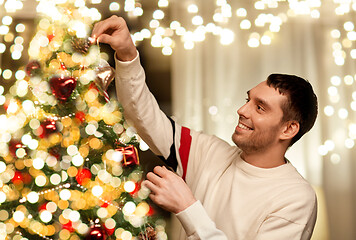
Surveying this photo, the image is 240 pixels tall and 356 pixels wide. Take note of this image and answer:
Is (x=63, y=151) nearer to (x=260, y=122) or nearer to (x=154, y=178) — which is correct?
(x=154, y=178)

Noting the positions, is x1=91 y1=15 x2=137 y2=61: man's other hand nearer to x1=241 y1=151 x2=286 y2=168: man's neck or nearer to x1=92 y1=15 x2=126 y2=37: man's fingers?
x1=92 y1=15 x2=126 y2=37: man's fingers

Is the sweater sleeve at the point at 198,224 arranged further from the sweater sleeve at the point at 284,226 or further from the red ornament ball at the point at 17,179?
the red ornament ball at the point at 17,179

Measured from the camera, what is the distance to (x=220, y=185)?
1362 mm

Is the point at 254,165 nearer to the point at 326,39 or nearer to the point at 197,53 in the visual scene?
the point at 197,53

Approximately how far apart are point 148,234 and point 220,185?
30 cm

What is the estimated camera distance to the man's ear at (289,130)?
140cm

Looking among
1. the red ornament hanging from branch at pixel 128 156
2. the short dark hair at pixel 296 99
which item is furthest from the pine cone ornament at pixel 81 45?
the short dark hair at pixel 296 99

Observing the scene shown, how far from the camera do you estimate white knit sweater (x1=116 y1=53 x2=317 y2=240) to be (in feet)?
3.96

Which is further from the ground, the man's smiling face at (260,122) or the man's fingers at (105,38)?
the man's fingers at (105,38)

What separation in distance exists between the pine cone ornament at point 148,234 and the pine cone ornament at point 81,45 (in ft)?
1.73

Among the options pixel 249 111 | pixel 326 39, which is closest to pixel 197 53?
pixel 326 39

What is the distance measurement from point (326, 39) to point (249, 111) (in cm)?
199

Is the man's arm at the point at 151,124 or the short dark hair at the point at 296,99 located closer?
the man's arm at the point at 151,124

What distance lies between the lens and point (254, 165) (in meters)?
1.38
